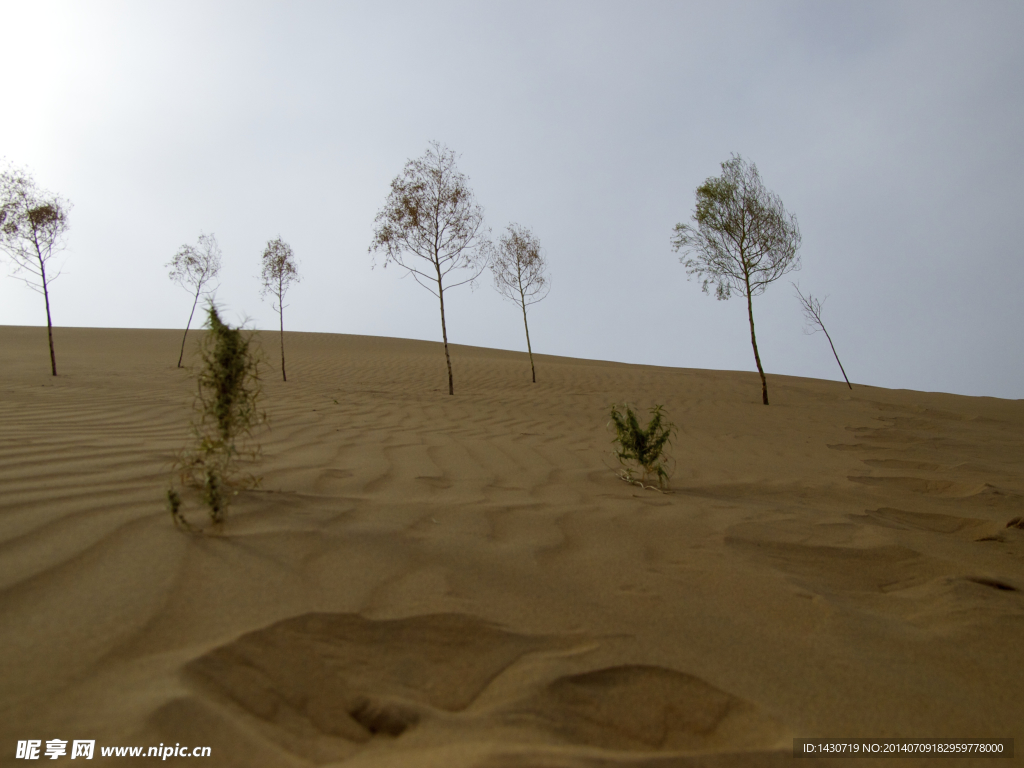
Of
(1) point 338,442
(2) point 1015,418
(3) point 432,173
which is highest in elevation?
(3) point 432,173

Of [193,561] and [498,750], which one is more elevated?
[193,561]

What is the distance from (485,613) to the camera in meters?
1.94

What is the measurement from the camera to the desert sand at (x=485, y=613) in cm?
139

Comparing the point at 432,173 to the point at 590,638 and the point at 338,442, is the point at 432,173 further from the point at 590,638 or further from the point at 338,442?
the point at 590,638

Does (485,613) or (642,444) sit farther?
(642,444)

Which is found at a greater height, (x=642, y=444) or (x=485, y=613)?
(x=642, y=444)

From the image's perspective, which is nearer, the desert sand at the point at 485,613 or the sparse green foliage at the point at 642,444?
the desert sand at the point at 485,613

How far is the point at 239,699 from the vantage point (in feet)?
4.61

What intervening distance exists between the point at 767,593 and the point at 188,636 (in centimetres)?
214

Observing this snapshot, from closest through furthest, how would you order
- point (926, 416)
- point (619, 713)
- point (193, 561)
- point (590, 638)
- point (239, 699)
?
point (239, 699) < point (619, 713) < point (590, 638) < point (193, 561) < point (926, 416)

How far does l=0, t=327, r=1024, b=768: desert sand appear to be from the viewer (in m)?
1.39

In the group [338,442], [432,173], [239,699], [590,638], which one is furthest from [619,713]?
[432,173]

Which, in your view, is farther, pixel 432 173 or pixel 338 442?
pixel 432 173

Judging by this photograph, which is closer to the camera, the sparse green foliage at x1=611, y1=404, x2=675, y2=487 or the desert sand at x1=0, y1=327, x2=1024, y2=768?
the desert sand at x1=0, y1=327, x2=1024, y2=768
